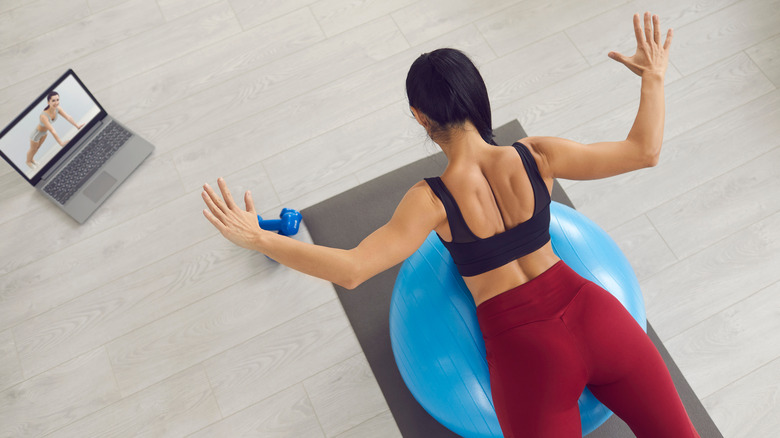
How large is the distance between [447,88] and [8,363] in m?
1.93

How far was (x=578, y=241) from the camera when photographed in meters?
1.70

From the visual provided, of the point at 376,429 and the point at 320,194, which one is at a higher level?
the point at 320,194

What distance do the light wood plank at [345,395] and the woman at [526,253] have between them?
68 cm

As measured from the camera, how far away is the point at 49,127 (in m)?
2.31

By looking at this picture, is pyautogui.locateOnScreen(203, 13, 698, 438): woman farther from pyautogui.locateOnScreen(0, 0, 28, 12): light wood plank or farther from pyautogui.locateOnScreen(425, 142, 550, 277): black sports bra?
pyautogui.locateOnScreen(0, 0, 28, 12): light wood plank

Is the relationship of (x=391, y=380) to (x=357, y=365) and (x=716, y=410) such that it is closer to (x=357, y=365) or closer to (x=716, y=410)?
(x=357, y=365)

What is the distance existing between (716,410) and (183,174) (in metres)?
2.16

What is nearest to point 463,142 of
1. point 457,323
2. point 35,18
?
point 457,323

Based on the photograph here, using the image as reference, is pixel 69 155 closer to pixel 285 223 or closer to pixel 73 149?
pixel 73 149

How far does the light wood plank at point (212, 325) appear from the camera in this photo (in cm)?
218

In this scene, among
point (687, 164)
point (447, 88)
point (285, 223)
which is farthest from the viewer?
point (687, 164)

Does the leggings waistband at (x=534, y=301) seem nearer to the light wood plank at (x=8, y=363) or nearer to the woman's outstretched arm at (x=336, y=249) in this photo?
the woman's outstretched arm at (x=336, y=249)

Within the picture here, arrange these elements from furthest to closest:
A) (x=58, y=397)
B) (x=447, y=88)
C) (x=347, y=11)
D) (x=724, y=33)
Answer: (x=347, y=11) → (x=724, y=33) → (x=58, y=397) → (x=447, y=88)

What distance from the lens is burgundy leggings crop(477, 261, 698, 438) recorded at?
1.43m
